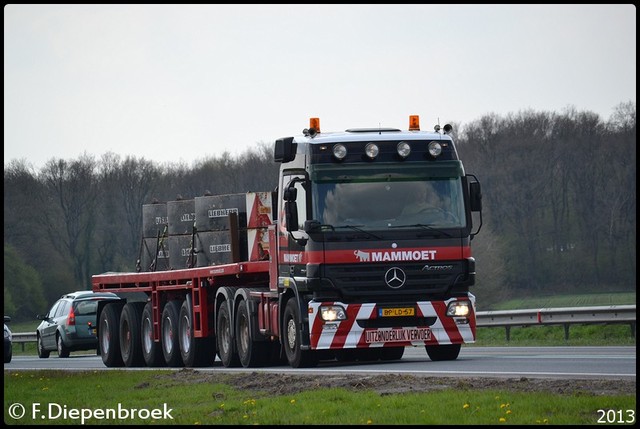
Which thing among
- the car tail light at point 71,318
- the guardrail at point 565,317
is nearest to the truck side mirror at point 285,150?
the guardrail at point 565,317

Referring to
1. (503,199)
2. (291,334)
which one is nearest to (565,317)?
(291,334)

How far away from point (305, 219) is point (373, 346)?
2044mm

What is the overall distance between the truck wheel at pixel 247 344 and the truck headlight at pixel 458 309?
12.1ft

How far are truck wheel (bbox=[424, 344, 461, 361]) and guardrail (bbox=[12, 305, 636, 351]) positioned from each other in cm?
802

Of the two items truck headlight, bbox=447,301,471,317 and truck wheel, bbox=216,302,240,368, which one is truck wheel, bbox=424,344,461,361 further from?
truck wheel, bbox=216,302,240,368

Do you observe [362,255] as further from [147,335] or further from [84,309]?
[84,309]

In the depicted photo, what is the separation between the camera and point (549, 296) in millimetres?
82000

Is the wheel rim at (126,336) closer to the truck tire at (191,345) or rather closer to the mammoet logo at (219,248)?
the truck tire at (191,345)

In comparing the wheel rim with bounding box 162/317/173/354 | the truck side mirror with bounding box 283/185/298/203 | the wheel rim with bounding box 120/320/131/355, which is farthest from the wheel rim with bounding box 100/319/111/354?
the truck side mirror with bounding box 283/185/298/203

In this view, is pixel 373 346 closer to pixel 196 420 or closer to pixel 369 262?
pixel 369 262

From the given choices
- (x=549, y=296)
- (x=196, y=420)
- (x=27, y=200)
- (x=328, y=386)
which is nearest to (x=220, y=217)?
(x=328, y=386)

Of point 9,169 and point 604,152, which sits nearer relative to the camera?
point 9,169

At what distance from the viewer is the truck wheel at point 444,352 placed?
21.0 metres

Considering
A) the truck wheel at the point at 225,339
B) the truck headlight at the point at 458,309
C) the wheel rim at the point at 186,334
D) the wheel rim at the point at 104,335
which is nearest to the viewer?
the truck headlight at the point at 458,309
